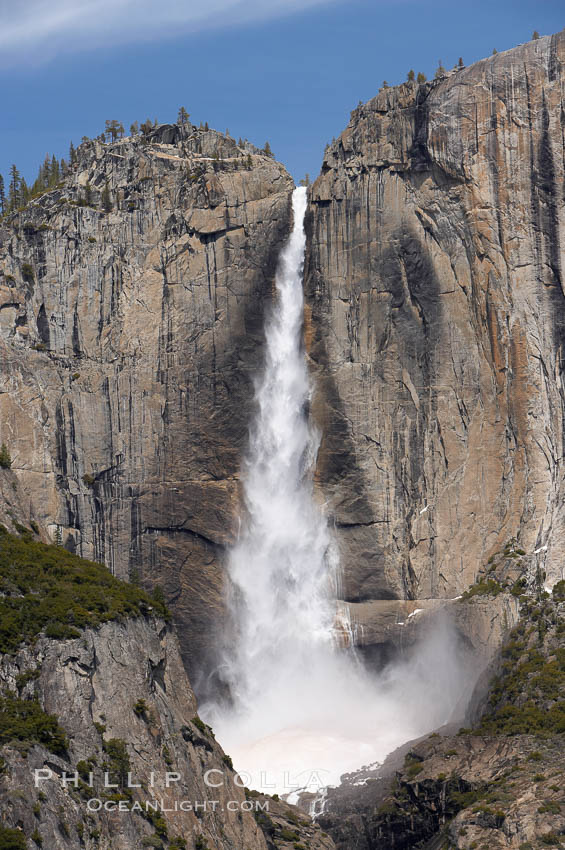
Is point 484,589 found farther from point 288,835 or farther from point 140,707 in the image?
point 140,707

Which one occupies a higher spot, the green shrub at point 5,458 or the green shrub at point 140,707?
the green shrub at point 5,458

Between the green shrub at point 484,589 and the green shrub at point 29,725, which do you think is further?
the green shrub at point 484,589

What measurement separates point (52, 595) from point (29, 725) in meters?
12.5

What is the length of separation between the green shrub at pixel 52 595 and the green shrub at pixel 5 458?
1018 centimetres

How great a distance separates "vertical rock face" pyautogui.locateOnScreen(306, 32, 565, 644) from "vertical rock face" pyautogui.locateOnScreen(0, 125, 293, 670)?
7.02 metres

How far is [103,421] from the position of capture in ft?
422

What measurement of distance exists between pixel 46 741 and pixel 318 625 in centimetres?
4307

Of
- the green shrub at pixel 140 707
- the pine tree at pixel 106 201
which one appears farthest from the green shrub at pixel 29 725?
the pine tree at pixel 106 201

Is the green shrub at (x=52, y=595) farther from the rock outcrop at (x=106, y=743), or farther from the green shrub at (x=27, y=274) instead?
the green shrub at (x=27, y=274)

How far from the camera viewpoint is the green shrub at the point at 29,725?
3366 inches

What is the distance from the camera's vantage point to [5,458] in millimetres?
119000

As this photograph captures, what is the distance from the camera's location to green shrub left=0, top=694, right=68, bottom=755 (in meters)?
85.5

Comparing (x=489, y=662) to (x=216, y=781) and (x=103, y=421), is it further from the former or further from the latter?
(x=103, y=421)

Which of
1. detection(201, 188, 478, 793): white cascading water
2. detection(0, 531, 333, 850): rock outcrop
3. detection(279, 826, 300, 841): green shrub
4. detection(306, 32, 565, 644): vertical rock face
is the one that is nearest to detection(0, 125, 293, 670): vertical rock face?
detection(201, 188, 478, 793): white cascading water
